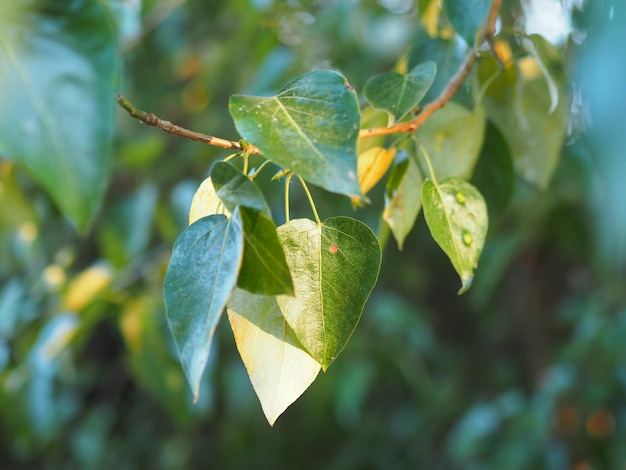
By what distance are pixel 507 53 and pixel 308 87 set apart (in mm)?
280

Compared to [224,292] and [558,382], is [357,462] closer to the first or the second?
[558,382]

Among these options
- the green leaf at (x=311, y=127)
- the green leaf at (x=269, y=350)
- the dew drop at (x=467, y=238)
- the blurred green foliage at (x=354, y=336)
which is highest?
the green leaf at (x=311, y=127)

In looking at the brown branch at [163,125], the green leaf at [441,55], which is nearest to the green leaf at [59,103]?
the brown branch at [163,125]

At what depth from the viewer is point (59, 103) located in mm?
268

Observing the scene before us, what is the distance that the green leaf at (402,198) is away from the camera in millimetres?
372

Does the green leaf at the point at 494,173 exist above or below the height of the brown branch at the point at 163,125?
below

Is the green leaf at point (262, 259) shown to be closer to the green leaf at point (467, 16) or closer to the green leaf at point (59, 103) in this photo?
the green leaf at point (59, 103)

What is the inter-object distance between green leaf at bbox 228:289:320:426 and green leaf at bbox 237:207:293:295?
32 mm

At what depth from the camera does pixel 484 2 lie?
35cm

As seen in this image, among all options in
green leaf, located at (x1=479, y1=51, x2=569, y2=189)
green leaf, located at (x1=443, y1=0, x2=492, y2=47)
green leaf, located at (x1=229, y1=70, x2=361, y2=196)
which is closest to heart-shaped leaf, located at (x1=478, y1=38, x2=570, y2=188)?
green leaf, located at (x1=479, y1=51, x2=569, y2=189)

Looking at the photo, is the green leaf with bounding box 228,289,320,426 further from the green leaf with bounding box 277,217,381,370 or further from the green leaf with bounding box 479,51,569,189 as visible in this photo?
the green leaf with bounding box 479,51,569,189

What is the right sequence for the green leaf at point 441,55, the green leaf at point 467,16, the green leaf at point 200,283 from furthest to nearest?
the green leaf at point 441,55
the green leaf at point 467,16
the green leaf at point 200,283

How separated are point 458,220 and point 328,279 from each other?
75 mm

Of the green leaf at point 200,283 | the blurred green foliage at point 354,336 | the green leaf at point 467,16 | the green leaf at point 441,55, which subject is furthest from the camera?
the blurred green foliage at point 354,336
